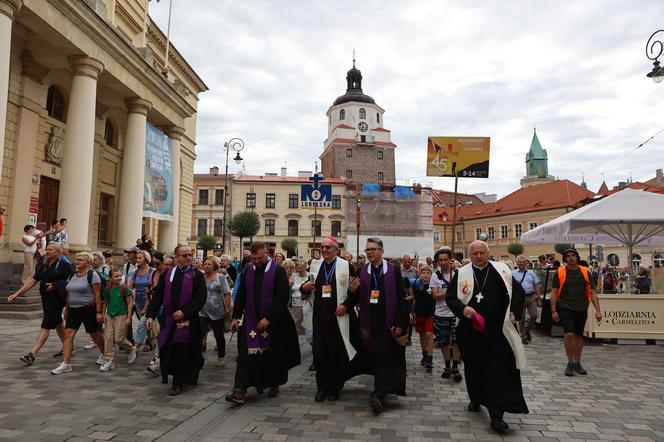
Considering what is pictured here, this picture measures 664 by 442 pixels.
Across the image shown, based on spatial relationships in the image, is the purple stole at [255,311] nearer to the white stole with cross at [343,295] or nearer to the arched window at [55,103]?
the white stole with cross at [343,295]

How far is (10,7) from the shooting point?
12.2 metres

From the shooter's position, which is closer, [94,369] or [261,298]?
[261,298]

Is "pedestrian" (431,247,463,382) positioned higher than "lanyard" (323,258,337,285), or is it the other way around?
"lanyard" (323,258,337,285)

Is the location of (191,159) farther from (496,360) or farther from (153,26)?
(496,360)

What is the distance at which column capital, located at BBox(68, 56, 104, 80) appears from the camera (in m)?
15.7

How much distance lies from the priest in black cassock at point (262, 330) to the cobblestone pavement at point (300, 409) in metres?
0.28

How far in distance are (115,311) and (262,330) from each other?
3.03m

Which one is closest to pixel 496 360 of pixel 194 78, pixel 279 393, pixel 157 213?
pixel 279 393

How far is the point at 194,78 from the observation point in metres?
33.4

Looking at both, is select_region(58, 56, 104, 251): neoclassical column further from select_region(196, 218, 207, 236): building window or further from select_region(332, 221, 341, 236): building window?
select_region(196, 218, 207, 236): building window

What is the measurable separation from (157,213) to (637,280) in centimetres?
1978

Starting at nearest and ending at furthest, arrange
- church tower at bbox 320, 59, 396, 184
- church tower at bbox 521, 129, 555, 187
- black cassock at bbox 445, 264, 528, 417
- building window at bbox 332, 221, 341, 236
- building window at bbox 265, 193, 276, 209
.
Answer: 1. black cassock at bbox 445, 264, 528, 417
2. building window at bbox 332, 221, 341, 236
3. building window at bbox 265, 193, 276, 209
4. church tower at bbox 320, 59, 396, 184
5. church tower at bbox 521, 129, 555, 187

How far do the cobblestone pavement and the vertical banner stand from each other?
13.7 metres

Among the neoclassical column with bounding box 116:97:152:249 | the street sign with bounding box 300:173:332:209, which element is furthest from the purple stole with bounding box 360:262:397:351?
the street sign with bounding box 300:173:332:209
